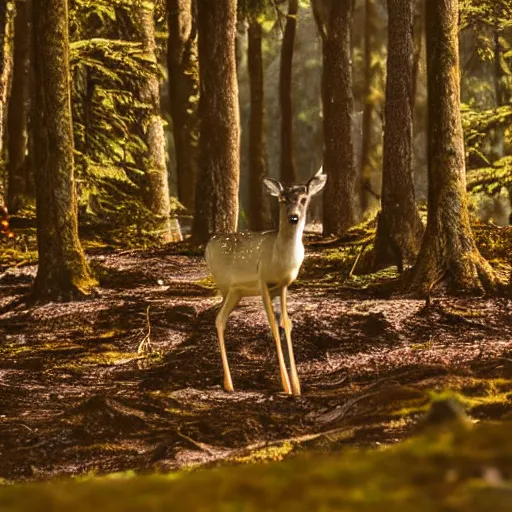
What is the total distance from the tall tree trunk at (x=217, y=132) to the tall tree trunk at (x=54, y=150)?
4.58 metres

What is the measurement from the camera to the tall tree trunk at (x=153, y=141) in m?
23.5

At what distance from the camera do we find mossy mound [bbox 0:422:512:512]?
1.50 meters

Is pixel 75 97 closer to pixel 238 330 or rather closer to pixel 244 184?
pixel 238 330

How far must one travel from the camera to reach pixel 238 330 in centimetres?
1172

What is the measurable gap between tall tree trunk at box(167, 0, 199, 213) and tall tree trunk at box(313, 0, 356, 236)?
4114 millimetres

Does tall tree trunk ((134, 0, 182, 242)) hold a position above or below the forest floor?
above

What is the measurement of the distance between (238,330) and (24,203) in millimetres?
12171

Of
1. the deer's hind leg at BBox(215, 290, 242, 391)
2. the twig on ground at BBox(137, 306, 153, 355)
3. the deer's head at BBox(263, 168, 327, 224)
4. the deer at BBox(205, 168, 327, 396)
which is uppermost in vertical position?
the deer's head at BBox(263, 168, 327, 224)

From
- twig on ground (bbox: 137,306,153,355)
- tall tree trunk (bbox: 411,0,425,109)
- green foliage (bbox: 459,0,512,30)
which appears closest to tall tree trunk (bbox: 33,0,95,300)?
twig on ground (bbox: 137,306,153,355)

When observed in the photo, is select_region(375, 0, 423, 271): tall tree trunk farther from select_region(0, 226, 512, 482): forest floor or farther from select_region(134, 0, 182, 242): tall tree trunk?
select_region(134, 0, 182, 242): tall tree trunk

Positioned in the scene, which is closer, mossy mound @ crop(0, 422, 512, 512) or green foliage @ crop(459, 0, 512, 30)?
mossy mound @ crop(0, 422, 512, 512)

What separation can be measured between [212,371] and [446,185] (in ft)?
14.0

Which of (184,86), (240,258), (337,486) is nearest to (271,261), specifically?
(240,258)

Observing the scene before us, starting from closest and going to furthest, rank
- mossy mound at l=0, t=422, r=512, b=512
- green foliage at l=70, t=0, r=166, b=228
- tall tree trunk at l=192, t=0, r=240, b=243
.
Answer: mossy mound at l=0, t=422, r=512, b=512
tall tree trunk at l=192, t=0, r=240, b=243
green foliage at l=70, t=0, r=166, b=228
